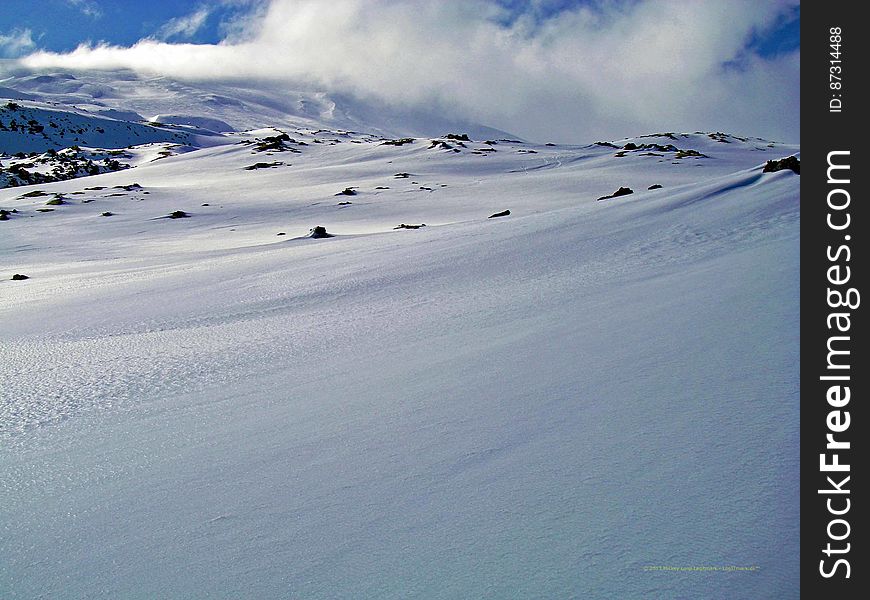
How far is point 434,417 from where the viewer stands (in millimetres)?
1846

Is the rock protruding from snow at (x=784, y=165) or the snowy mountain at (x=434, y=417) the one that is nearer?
the snowy mountain at (x=434, y=417)

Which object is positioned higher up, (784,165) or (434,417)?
(784,165)

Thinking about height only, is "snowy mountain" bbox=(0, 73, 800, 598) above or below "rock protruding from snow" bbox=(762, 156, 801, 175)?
below

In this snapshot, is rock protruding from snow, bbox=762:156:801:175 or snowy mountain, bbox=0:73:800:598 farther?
rock protruding from snow, bbox=762:156:801:175

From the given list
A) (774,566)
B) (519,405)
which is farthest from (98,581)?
(774,566)

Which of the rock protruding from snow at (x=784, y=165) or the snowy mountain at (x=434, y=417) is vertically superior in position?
the rock protruding from snow at (x=784, y=165)

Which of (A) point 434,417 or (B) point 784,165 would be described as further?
(B) point 784,165

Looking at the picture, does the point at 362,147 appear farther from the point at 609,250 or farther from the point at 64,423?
A: the point at 64,423

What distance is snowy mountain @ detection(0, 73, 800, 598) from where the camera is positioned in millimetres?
1199

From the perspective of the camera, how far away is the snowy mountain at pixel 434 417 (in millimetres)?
1199

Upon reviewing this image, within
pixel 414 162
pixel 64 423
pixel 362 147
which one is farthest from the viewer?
pixel 362 147
